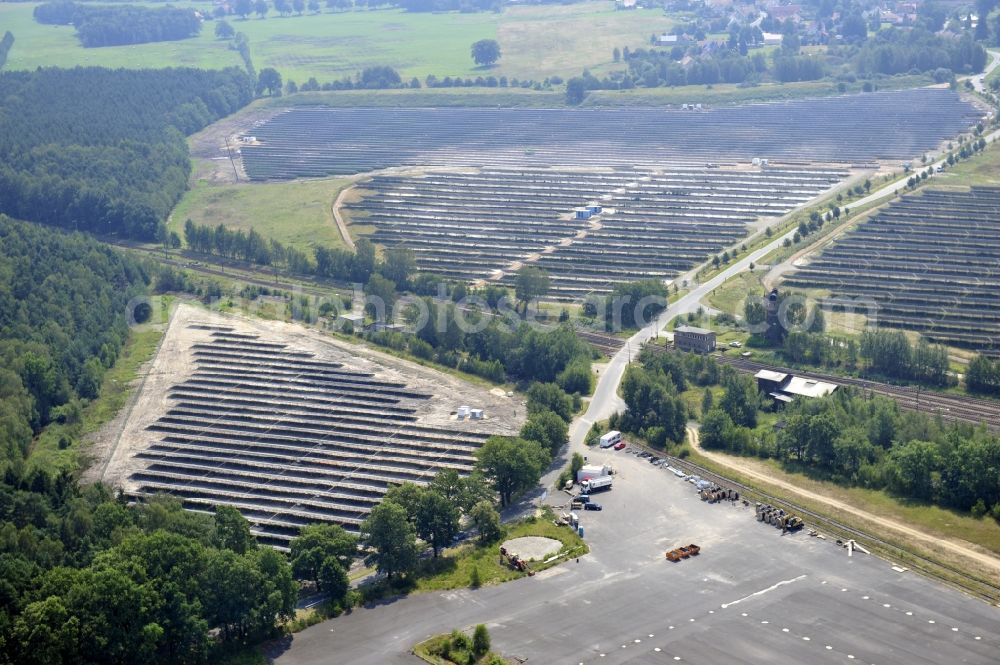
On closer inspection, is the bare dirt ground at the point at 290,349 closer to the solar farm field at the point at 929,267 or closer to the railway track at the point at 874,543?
the railway track at the point at 874,543

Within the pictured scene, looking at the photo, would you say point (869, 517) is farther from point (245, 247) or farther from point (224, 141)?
point (224, 141)

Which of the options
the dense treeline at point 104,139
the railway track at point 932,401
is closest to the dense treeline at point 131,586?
the railway track at point 932,401

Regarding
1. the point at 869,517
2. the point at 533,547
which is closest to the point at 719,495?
the point at 869,517

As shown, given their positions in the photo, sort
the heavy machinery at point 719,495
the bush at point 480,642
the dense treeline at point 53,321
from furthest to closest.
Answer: the dense treeline at point 53,321
the heavy machinery at point 719,495
the bush at point 480,642

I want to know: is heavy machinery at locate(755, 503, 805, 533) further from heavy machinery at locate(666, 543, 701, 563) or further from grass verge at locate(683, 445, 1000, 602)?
heavy machinery at locate(666, 543, 701, 563)

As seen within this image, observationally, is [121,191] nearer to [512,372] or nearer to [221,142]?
[221,142]

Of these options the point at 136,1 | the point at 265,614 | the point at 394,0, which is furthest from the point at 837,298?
the point at 136,1

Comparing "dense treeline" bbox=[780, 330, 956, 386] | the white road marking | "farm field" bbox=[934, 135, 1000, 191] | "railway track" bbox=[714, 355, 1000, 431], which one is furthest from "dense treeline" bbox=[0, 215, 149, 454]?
"farm field" bbox=[934, 135, 1000, 191]
